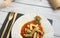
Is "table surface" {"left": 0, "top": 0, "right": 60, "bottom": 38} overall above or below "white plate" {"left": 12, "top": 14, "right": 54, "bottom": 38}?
above

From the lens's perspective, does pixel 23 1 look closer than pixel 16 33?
No

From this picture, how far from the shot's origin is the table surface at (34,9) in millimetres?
752

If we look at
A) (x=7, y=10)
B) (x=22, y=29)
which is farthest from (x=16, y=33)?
(x=7, y=10)

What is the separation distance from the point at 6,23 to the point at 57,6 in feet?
0.85

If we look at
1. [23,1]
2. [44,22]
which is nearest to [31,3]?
[23,1]

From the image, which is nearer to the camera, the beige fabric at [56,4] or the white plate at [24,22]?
the white plate at [24,22]

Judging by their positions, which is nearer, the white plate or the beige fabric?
the white plate

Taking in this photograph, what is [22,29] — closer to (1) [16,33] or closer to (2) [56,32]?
(1) [16,33]

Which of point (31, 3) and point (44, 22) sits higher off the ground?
point (31, 3)

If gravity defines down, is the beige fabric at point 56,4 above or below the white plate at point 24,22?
above

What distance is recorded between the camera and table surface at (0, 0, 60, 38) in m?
0.75

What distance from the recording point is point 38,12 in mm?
766

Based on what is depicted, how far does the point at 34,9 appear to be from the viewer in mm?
779

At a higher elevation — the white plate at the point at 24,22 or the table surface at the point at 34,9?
the table surface at the point at 34,9
